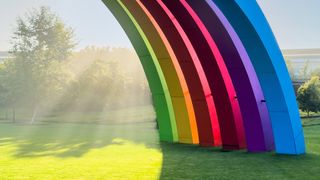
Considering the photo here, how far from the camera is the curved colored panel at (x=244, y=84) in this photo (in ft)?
42.8

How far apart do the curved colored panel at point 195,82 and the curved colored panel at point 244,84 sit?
208 cm

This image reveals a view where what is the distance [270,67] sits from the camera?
11.7 meters

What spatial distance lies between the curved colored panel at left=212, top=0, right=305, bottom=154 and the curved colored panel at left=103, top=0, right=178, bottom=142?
593 centimetres

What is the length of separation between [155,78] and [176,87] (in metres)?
1.14

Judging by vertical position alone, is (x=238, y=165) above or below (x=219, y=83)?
below

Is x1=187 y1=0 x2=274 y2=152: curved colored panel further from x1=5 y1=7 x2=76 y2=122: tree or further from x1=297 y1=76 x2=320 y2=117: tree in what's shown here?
x1=5 y1=7 x2=76 y2=122: tree

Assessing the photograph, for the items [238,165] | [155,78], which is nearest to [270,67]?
[238,165]

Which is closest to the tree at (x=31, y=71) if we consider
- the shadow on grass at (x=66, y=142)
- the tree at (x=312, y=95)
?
the shadow on grass at (x=66, y=142)

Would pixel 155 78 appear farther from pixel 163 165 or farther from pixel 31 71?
pixel 31 71

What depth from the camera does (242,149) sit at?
14.4 m

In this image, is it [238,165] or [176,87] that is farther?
[176,87]

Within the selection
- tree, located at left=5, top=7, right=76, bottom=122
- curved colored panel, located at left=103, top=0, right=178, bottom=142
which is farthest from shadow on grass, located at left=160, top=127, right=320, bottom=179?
tree, located at left=5, top=7, right=76, bottom=122

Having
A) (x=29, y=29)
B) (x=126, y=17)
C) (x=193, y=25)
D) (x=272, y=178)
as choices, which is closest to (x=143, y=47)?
(x=126, y=17)

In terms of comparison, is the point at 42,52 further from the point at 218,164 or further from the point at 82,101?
the point at 218,164
